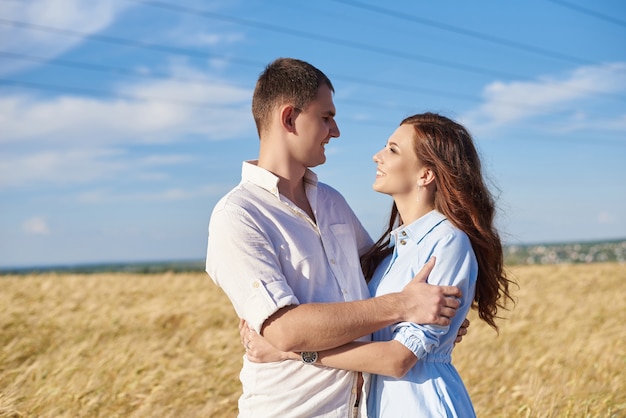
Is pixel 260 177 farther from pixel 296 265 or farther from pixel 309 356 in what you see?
pixel 309 356

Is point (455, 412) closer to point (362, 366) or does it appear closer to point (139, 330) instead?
point (362, 366)

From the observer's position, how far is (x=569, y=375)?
571 cm

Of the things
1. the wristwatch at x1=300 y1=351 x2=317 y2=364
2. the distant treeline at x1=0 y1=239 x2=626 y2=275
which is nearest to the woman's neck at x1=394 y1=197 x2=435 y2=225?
the wristwatch at x1=300 y1=351 x2=317 y2=364

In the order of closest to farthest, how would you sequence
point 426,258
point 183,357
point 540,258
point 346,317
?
point 346,317 → point 426,258 → point 183,357 → point 540,258

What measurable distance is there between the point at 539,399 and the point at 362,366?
2359mm

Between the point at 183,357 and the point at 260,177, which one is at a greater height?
the point at 260,177

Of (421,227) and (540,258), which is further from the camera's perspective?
(540,258)

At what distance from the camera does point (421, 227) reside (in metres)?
2.99

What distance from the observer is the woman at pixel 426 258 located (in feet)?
8.59

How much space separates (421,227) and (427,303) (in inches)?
18.5

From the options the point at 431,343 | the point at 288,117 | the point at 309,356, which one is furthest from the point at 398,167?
the point at 309,356

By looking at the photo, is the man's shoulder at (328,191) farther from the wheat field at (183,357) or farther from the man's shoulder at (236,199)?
the wheat field at (183,357)

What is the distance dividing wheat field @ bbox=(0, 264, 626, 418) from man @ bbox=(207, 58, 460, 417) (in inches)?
69.7

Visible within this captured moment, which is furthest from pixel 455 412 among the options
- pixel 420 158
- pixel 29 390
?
pixel 29 390
